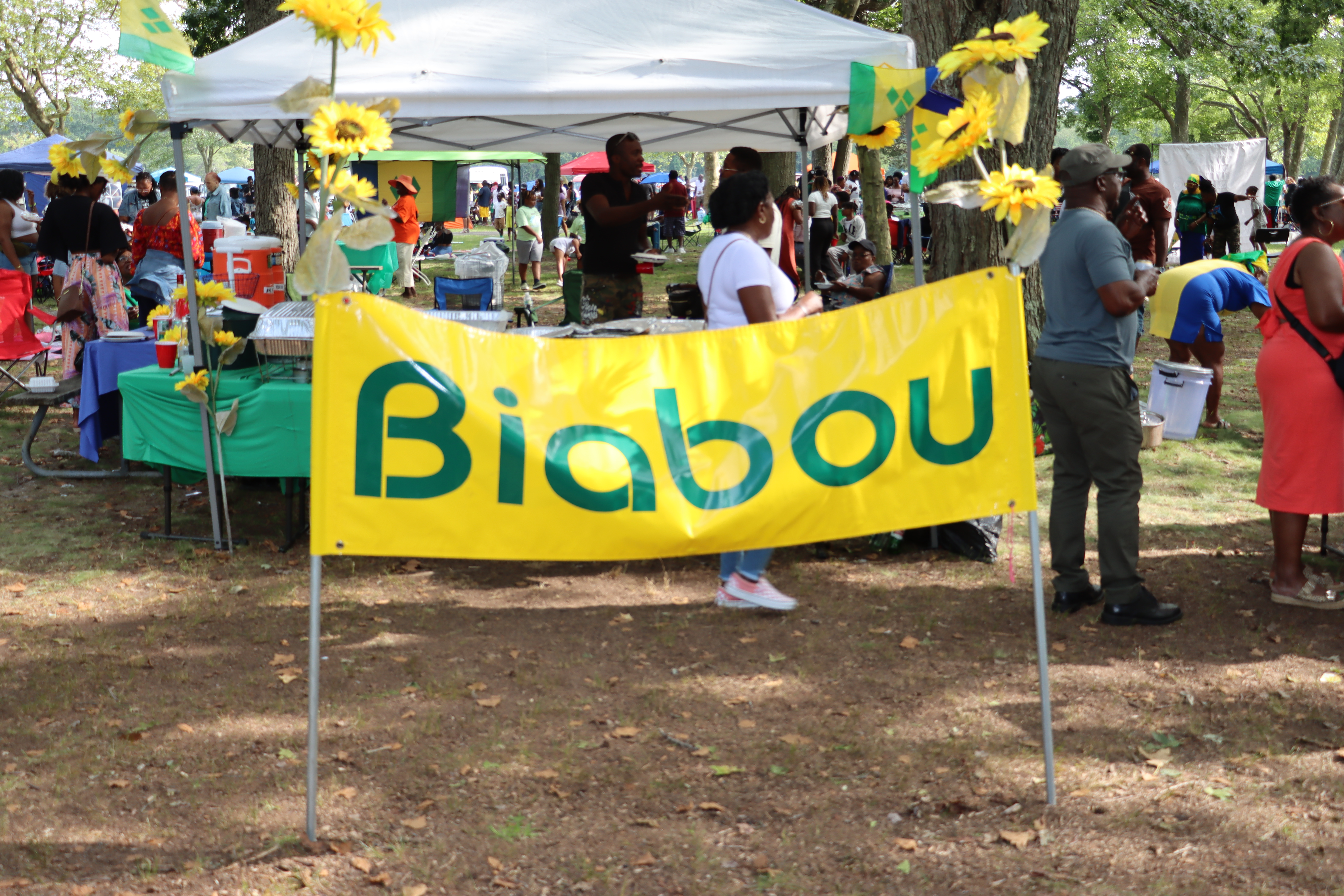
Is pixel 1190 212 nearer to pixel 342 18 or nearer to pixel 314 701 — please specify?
pixel 342 18

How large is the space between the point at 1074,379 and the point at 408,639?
2906 millimetres

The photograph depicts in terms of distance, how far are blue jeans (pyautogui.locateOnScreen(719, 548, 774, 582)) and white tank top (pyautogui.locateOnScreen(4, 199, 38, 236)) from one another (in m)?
8.14

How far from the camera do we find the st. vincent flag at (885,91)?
5082 mm

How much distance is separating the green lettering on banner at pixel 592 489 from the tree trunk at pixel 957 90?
482 centimetres

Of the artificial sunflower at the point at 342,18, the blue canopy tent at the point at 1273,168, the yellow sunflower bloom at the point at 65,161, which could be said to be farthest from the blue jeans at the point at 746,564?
the blue canopy tent at the point at 1273,168

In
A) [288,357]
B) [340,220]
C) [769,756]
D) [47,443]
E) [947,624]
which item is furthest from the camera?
[47,443]

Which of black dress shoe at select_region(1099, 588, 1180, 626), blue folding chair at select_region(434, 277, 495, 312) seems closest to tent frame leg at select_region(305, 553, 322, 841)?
black dress shoe at select_region(1099, 588, 1180, 626)

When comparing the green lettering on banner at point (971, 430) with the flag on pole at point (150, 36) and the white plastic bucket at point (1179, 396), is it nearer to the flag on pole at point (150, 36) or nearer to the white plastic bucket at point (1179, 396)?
the flag on pole at point (150, 36)

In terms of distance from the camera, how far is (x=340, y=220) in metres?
3.36

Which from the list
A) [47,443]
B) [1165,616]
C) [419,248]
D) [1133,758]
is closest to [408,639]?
[1133,758]

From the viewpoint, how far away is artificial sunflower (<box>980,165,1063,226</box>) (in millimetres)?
3406

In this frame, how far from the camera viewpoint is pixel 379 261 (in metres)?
14.5

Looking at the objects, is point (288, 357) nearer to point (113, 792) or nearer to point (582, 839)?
point (113, 792)

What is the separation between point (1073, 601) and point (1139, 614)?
0.28 metres
